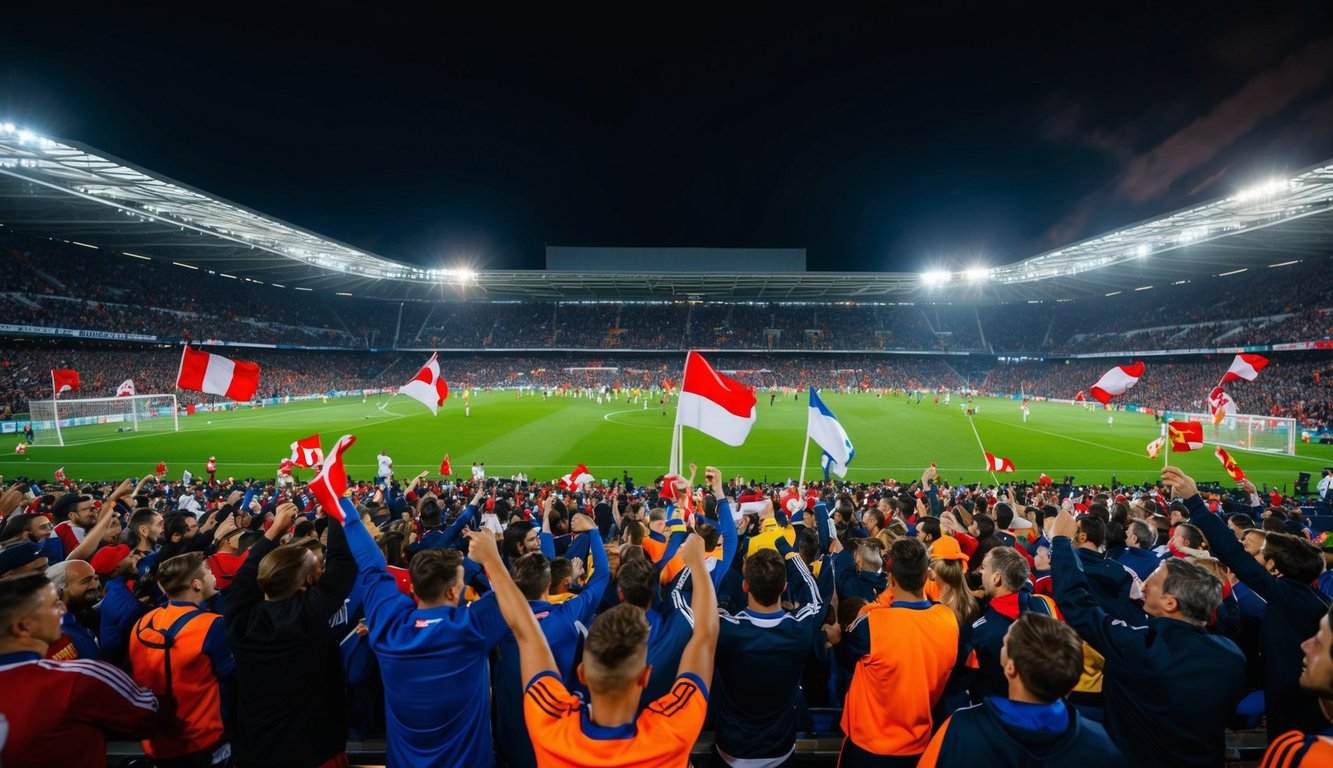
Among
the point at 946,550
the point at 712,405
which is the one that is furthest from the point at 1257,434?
the point at 712,405

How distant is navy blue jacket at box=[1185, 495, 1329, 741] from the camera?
3.54 meters

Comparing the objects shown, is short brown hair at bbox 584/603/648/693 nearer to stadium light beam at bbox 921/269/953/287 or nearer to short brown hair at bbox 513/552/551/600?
short brown hair at bbox 513/552/551/600

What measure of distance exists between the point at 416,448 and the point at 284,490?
14129 mm

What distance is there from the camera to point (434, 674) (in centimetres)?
318

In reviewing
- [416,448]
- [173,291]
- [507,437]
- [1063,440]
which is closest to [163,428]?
[416,448]

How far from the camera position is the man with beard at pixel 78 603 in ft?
12.3

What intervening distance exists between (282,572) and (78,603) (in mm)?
2571

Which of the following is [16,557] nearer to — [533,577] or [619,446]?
[533,577]

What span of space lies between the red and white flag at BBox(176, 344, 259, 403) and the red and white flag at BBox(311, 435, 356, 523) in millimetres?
7498

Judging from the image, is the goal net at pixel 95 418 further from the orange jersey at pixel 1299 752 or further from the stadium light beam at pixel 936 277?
the stadium light beam at pixel 936 277

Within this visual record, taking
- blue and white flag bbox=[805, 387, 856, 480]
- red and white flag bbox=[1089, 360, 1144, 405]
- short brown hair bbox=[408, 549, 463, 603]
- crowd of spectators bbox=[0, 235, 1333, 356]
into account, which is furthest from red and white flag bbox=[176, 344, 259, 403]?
crowd of spectators bbox=[0, 235, 1333, 356]

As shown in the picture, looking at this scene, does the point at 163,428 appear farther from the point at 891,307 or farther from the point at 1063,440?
the point at 891,307

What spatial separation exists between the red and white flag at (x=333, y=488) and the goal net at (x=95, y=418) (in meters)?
40.1

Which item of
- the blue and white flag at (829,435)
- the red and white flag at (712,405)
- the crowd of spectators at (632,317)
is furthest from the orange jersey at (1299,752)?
the crowd of spectators at (632,317)
